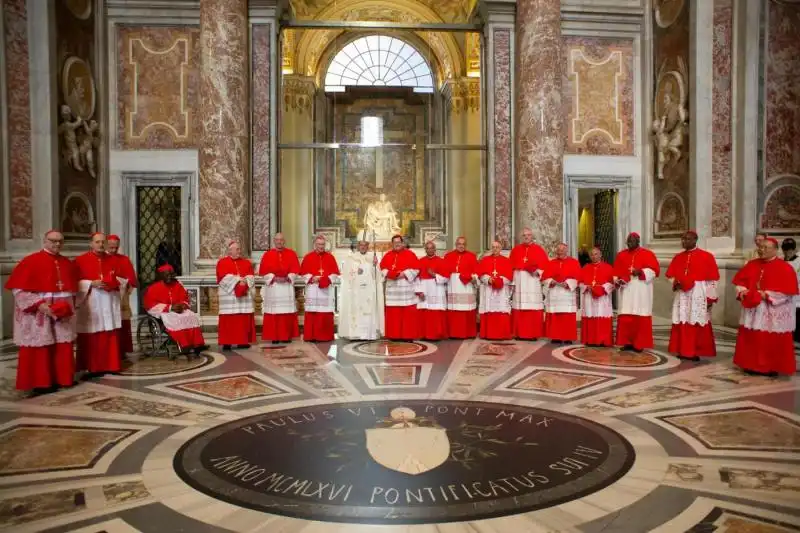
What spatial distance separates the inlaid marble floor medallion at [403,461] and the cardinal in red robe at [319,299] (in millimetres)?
3953

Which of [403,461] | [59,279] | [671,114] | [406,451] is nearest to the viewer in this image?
[403,461]

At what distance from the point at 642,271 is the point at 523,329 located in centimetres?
209

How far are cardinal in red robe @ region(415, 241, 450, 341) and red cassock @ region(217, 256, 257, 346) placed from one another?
8.77 feet

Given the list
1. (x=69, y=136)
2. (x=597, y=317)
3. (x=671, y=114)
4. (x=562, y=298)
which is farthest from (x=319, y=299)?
(x=671, y=114)

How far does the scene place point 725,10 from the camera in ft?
37.6

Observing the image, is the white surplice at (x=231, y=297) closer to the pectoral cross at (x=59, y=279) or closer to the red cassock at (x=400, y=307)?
the red cassock at (x=400, y=307)

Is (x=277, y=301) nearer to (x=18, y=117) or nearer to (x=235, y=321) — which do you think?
(x=235, y=321)

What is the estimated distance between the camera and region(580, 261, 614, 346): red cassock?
8.92m

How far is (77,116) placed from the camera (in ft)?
38.8

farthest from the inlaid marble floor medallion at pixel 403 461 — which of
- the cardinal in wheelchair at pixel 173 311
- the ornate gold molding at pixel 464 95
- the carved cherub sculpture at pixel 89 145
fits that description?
the ornate gold molding at pixel 464 95

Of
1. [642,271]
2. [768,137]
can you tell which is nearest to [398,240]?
[642,271]

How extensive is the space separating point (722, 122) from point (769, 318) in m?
6.03

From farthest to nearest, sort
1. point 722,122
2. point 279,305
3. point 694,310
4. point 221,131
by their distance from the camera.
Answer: point 722,122, point 221,131, point 279,305, point 694,310

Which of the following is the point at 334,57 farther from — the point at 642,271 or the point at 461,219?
the point at 642,271
